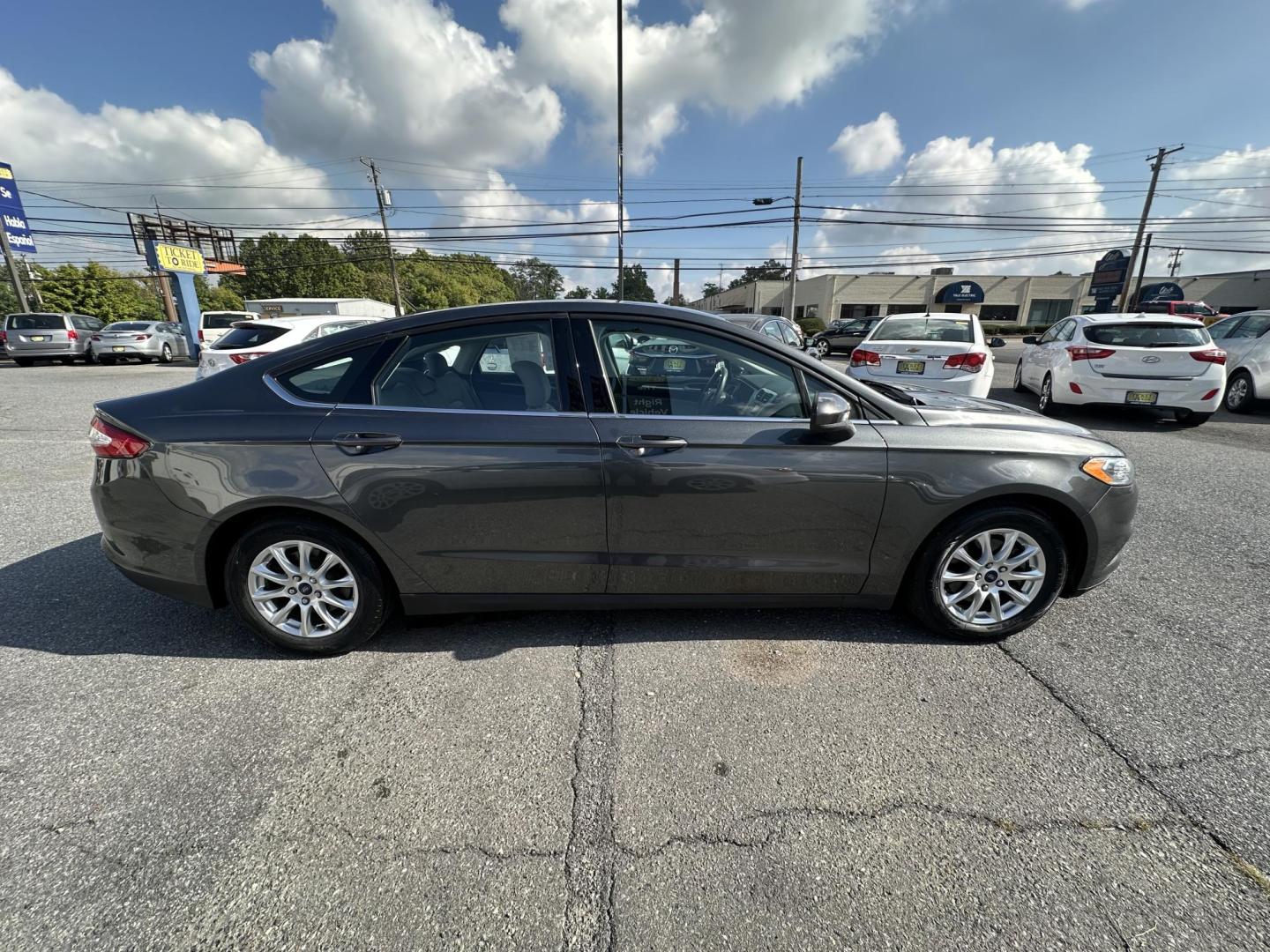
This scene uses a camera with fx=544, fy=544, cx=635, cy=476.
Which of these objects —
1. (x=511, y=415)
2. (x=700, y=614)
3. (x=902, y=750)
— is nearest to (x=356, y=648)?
(x=511, y=415)

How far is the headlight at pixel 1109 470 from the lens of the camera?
2543 millimetres

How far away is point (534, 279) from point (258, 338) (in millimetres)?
110340

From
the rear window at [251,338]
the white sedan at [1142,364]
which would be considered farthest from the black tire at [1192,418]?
the rear window at [251,338]

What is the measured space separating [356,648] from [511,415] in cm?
140

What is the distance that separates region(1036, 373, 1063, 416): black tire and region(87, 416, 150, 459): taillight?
33.3 ft

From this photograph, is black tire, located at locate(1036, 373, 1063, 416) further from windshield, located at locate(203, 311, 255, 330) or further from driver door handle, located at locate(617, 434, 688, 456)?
windshield, located at locate(203, 311, 255, 330)

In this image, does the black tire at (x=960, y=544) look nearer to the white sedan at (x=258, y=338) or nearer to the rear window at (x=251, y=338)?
the white sedan at (x=258, y=338)

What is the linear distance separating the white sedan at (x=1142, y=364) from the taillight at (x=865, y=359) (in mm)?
2922

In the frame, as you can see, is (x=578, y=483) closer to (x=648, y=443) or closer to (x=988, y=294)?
(x=648, y=443)

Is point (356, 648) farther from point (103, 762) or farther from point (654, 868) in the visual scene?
point (654, 868)

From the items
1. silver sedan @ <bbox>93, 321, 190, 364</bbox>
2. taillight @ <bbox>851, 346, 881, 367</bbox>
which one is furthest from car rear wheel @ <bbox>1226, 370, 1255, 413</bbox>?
silver sedan @ <bbox>93, 321, 190, 364</bbox>

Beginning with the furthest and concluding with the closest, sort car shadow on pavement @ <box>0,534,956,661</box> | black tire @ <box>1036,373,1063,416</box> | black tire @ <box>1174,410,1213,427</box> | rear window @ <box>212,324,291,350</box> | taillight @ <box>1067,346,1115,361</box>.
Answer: rear window @ <box>212,324,291,350</box> → black tire @ <box>1036,373,1063,416</box> → black tire @ <box>1174,410,1213,427</box> → taillight @ <box>1067,346,1115,361</box> → car shadow on pavement @ <box>0,534,956,661</box>

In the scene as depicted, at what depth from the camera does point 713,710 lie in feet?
7.30

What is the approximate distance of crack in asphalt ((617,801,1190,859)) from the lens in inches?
65.8
